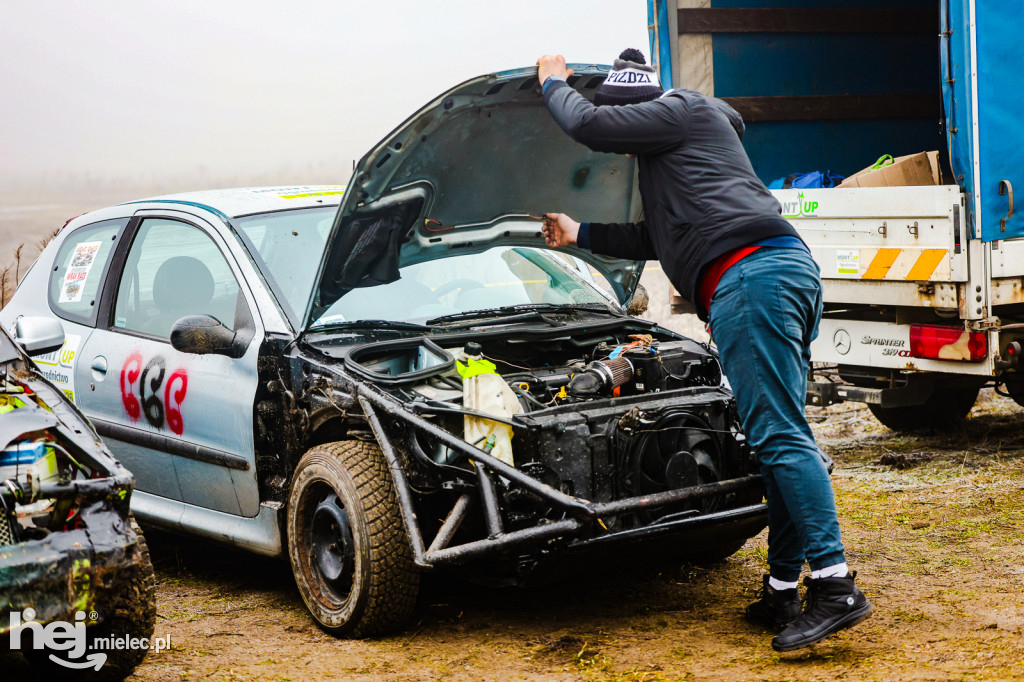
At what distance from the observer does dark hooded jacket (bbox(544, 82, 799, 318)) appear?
3562mm

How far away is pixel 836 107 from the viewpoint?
7.74 metres

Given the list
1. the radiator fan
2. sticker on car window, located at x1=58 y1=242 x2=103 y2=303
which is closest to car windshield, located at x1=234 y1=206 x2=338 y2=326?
sticker on car window, located at x1=58 y1=242 x2=103 y2=303

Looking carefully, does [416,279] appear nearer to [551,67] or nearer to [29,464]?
[551,67]

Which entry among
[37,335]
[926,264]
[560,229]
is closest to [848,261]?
[926,264]

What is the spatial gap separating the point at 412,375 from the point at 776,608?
4.91 feet

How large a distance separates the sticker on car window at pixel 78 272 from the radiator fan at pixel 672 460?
2.87m

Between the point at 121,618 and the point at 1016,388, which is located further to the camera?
the point at 1016,388

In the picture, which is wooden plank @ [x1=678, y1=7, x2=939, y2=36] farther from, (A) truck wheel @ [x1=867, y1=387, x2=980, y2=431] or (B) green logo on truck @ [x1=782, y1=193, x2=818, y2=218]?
(A) truck wheel @ [x1=867, y1=387, x2=980, y2=431]

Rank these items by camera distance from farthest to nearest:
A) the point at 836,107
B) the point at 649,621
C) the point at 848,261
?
the point at 836,107, the point at 848,261, the point at 649,621

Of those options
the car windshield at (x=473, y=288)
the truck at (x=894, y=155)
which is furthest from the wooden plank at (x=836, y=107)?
the car windshield at (x=473, y=288)

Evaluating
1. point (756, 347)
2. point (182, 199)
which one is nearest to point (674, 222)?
point (756, 347)

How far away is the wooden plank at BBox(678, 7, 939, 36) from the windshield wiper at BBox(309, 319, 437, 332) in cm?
395

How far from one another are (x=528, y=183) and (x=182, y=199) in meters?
1.61

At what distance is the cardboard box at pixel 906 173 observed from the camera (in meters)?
6.07
